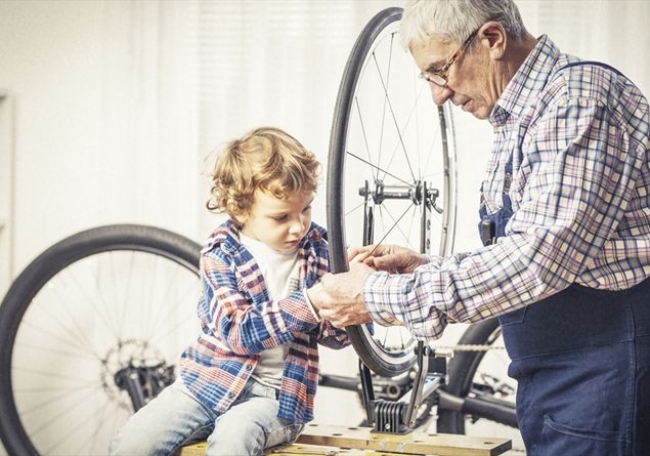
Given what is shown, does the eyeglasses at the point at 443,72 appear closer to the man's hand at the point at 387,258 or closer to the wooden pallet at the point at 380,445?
the man's hand at the point at 387,258

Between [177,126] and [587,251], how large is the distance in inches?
74.7

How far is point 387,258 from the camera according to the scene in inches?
69.9

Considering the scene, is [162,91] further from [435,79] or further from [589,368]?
[589,368]

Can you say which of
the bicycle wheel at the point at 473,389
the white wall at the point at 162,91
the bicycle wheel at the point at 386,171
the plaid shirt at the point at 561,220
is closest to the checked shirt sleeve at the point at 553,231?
the plaid shirt at the point at 561,220

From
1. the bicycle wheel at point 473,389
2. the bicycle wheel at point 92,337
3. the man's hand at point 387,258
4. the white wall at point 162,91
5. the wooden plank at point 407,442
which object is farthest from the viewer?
the bicycle wheel at point 92,337

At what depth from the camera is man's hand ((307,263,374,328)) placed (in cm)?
152

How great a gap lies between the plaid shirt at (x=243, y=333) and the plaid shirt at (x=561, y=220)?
0.39 metres

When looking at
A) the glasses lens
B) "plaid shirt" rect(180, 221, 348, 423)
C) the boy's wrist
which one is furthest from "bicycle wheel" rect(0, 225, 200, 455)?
the glasses lens

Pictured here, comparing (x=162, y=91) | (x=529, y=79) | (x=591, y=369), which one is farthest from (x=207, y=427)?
(x=162, y=91)

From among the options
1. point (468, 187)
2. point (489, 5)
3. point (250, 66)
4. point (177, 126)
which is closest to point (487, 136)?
point (468, 187)

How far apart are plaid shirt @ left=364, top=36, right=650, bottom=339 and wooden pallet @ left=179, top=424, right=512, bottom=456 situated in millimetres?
493

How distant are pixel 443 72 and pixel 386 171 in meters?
0.74

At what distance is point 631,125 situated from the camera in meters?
1.41

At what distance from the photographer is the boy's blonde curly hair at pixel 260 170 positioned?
74.9 inches
